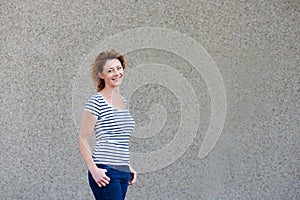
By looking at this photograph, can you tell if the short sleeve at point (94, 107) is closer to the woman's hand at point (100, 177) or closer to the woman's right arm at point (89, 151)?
the woman's right arm at point (89, 151)

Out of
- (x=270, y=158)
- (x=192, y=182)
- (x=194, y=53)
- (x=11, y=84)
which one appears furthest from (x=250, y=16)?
(x=11, y=84)

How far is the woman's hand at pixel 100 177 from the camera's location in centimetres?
291

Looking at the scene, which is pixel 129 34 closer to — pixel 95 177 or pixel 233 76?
pixel 233 76

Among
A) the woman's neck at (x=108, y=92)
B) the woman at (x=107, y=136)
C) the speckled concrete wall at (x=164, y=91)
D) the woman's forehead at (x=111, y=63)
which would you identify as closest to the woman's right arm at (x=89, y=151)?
the woman at (x=107, y=136)

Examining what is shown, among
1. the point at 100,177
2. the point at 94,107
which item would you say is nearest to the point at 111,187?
the point at 100,177

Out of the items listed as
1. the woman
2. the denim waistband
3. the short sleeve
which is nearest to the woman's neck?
the woman

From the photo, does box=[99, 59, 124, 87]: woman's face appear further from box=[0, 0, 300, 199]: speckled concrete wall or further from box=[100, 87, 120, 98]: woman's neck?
box=[0, 0, 300, 199]: speckled concrete wall

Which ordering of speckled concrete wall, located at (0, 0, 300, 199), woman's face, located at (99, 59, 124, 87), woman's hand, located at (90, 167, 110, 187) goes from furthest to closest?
speckled concrete wall, located at (0, 0, 300, 199)
woman's face, located at (99, 59, 124, 87)
woman's hand, located at (90, 167, 110, 187)

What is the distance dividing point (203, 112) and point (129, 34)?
3.42ft

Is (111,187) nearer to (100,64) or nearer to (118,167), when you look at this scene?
(118,167)

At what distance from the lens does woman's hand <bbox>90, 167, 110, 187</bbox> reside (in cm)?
291

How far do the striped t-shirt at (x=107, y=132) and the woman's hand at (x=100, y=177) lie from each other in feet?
0.26

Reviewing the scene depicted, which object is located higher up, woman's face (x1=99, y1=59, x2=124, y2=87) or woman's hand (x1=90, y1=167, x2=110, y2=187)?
woman's face (x1=99, y1=59, x2=124, y2=87)

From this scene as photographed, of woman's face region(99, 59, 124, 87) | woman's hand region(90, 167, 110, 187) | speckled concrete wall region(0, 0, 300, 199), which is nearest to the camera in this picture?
woman's hand region(90, 167, 110, 187)
